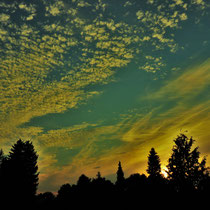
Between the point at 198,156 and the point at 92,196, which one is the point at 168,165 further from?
the point at 92,196

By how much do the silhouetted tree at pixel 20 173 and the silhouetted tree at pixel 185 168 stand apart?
28034 mm

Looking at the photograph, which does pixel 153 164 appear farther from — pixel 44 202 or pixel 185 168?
pixel 185 168

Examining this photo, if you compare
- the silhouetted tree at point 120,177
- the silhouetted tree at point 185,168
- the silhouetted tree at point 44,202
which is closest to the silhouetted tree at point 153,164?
the silhouetted tree at point 120,177

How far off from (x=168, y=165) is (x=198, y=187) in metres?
2.72

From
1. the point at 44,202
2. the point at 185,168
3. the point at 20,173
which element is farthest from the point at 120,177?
the point at 185,168

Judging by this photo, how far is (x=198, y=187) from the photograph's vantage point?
14.0 metres

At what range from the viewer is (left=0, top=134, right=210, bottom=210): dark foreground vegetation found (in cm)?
1381

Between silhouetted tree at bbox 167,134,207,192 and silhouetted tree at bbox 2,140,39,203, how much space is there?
92.0 feet

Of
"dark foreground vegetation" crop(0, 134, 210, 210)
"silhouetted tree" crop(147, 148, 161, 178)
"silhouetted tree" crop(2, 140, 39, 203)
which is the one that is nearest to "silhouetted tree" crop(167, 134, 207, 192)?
"dark foreground vegetation" crop(0, 134, 210, 210)

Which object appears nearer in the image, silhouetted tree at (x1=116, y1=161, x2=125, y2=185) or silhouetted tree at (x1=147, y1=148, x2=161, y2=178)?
silhouetted tree at (x1=147, y1=148, x2=161, y2=178)

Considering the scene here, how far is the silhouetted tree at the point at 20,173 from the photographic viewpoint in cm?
3059

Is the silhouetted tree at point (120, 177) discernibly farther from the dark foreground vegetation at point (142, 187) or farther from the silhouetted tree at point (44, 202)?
the silhouetted tree at point (44, 202)

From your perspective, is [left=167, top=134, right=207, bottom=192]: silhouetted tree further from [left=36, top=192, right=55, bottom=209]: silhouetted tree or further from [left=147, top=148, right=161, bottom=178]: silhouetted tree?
[left=147, top=148, right=161, bottom=178]: silhouetted tree

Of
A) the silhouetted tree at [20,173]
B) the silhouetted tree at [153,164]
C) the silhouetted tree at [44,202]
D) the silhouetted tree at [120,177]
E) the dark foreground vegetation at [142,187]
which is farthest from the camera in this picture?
the silhouetted tree at [120,177]
